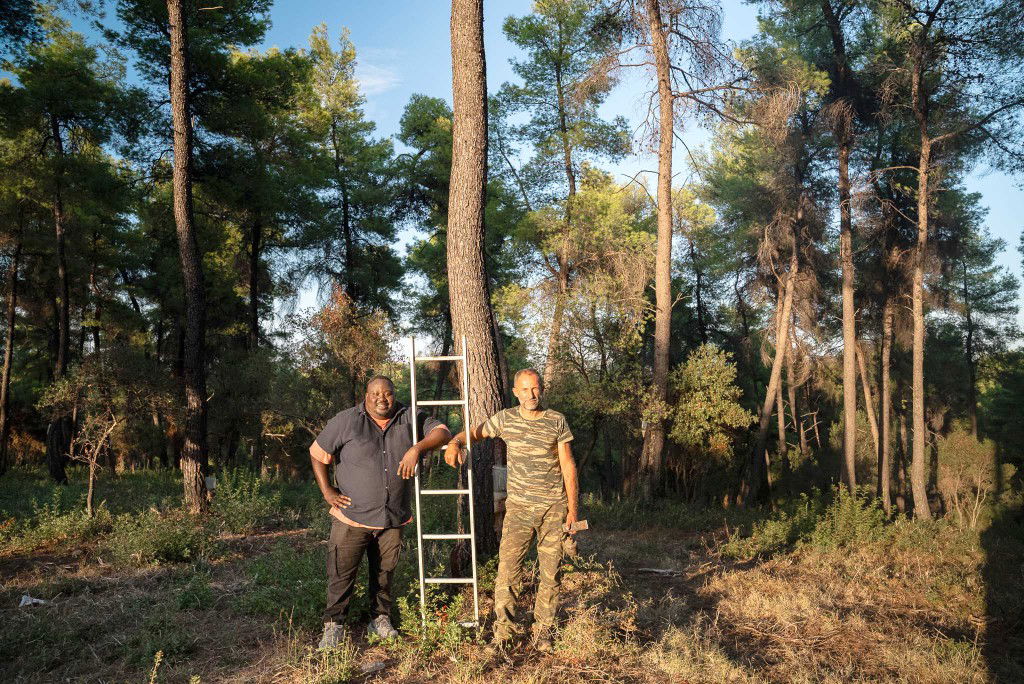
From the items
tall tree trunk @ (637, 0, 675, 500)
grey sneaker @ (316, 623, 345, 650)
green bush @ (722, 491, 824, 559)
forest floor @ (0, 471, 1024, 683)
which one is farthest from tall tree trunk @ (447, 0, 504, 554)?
tall tree trunk @ (637, 0, 675, 500)

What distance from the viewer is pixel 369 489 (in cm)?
533

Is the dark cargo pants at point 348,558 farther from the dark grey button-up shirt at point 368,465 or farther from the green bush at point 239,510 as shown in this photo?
the green bush at point 239,510

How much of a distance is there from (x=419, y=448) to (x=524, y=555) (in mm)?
1219

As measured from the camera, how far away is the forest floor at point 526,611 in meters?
4.99

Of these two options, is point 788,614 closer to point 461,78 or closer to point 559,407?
point 461,78

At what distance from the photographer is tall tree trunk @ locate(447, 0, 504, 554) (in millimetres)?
7055

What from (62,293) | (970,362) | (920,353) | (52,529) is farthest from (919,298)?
(62,293)

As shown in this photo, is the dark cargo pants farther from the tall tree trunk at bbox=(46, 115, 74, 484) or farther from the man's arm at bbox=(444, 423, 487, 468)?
the tall tree trunk at bbox=(46, 115, 74, 484)

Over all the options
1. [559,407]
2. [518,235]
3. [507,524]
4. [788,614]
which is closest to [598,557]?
[788,614]

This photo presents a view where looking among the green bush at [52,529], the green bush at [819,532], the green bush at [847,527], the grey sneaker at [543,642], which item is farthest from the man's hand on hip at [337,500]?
the green bush at [847,527]

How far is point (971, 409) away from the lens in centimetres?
3167

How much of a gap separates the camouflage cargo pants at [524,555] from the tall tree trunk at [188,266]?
8688mm

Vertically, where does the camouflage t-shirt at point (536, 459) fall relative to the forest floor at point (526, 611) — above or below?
above

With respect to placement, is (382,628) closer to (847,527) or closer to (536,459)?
(536,459)
